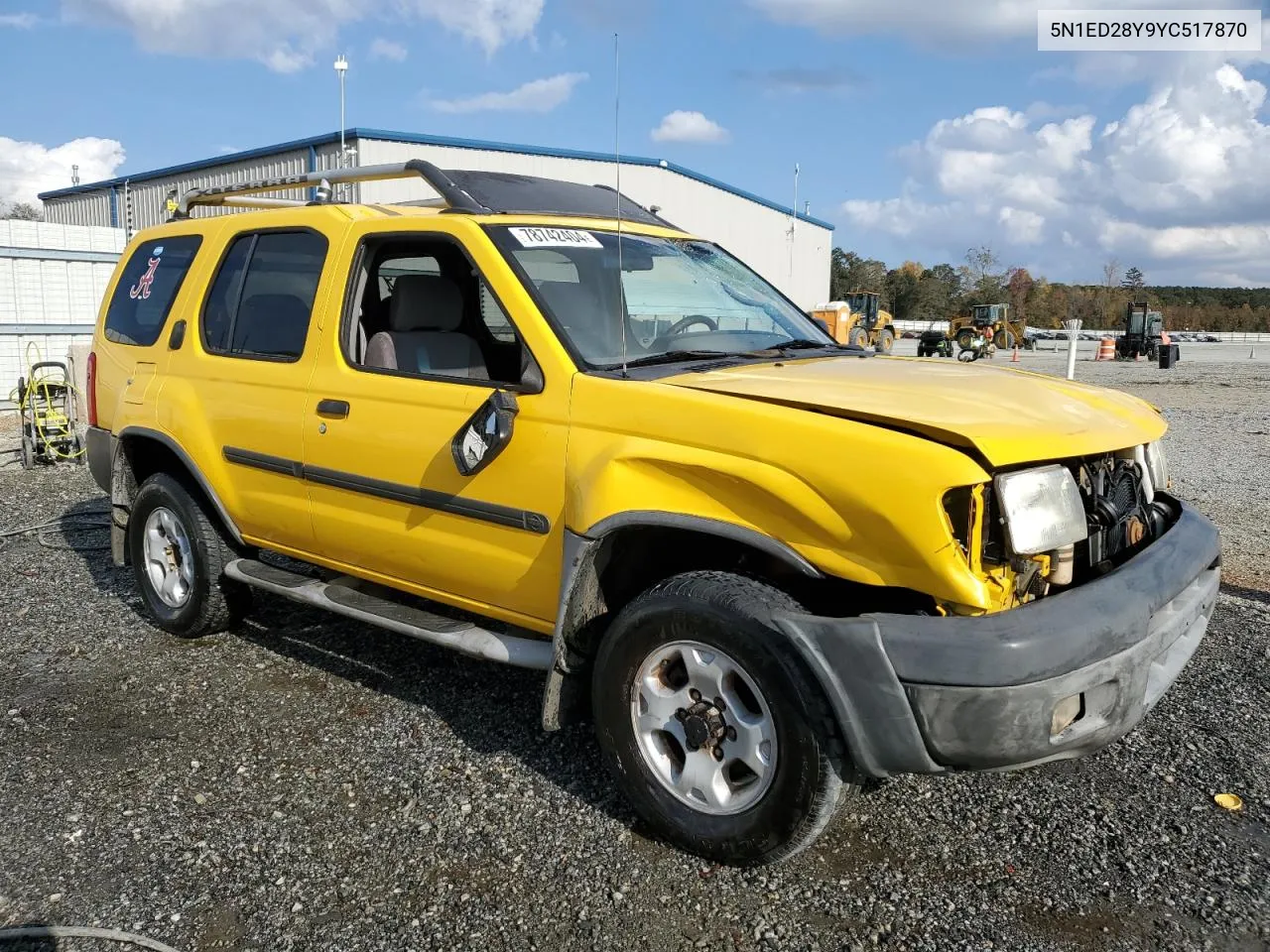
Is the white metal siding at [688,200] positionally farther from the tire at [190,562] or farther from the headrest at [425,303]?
the headrest at [425,303]

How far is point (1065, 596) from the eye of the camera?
2.63m

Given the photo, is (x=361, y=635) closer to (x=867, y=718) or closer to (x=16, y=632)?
(x=16, y=632)

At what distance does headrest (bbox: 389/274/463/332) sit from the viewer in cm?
418

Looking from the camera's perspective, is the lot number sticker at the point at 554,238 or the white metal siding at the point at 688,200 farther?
the white metal siding at the point at 688,200

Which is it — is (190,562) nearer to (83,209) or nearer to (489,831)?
(489,831)

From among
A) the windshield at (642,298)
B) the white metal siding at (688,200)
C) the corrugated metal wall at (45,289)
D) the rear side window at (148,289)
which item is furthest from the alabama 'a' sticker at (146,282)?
the corrugated metal wall at (45,289)

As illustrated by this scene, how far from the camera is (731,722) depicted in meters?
2.89

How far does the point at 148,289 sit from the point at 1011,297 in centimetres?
8321

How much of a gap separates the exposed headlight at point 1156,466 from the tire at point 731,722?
61.5 inches

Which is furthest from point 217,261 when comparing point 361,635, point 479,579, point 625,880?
point 625,880

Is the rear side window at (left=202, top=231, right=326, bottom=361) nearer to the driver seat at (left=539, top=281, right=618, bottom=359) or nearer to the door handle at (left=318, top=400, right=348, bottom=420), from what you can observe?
the door handle at (left=318, top=400, right=348, bottom=420)

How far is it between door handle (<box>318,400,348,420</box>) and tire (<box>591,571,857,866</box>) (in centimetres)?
151

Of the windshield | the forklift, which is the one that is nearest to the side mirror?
the windshield

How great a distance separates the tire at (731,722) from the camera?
8.80 ft
